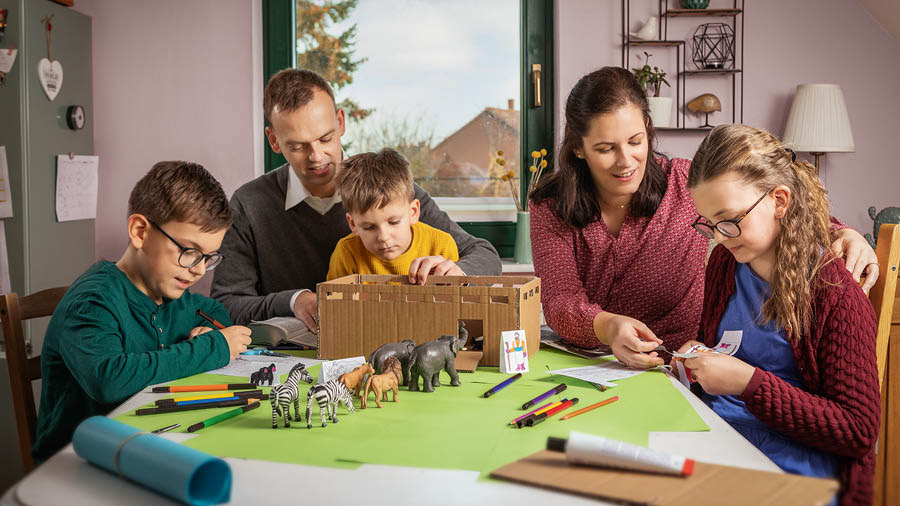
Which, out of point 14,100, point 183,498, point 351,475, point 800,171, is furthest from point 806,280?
point 14,100

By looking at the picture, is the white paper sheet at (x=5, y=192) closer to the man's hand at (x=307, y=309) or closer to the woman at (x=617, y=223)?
the man's hand at (x=307, y=309)

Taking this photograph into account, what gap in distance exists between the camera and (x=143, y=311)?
63.6 inches

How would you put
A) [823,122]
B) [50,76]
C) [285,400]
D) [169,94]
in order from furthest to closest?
[169,94]
[823,122]
[50,76]
[285,400]

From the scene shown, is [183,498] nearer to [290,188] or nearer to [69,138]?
[290,188]

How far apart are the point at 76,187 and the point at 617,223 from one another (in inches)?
101

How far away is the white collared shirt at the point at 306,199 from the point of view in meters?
2.37

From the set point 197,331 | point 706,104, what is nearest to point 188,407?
point 197,331

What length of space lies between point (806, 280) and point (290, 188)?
162 centimetres

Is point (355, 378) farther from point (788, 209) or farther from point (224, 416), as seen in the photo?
point (788, 209)

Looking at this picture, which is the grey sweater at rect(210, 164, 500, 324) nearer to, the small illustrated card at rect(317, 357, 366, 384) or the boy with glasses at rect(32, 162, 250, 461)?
the boy with glasses at rect(32, 162, 250, 461)

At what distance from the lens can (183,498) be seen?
816 mm

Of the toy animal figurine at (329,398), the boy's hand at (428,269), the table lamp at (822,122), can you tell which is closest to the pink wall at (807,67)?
the table lamp at (822,122)

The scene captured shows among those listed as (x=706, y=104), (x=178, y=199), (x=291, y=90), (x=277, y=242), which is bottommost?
(x=277, y=242)

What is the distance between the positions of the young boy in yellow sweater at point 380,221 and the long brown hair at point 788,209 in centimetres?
80
